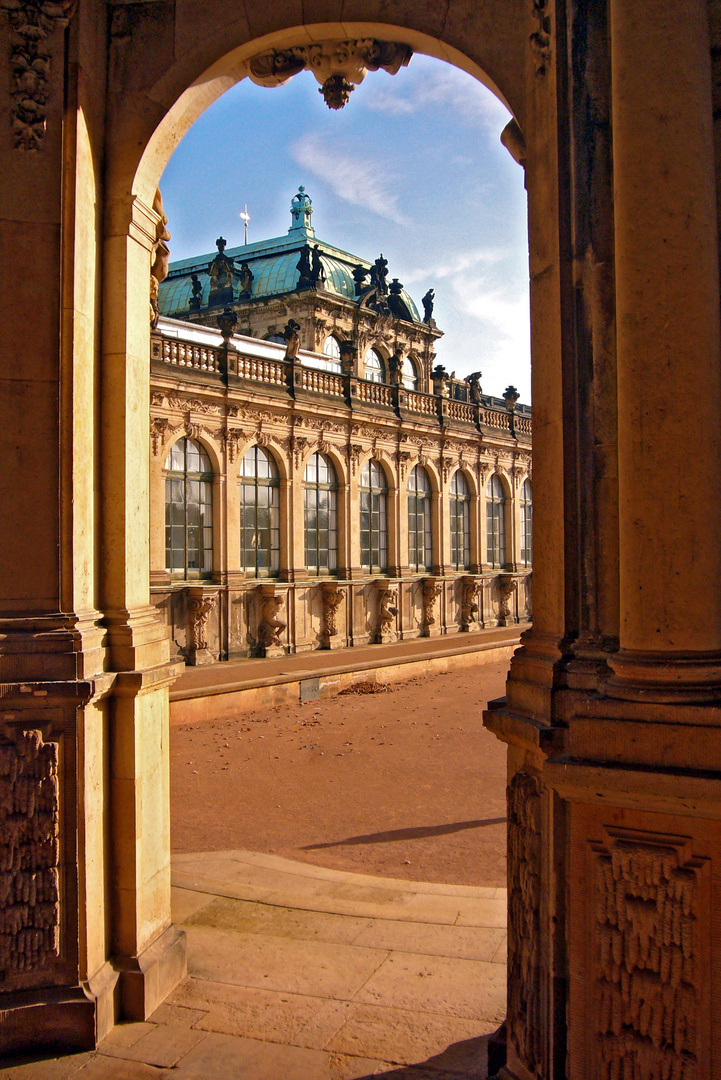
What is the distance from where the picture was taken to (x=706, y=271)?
2.63 m

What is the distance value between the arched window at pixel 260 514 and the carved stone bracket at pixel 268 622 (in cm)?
73

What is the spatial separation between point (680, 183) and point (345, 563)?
19.6m

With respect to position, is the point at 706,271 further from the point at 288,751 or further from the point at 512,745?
the point at 288,751

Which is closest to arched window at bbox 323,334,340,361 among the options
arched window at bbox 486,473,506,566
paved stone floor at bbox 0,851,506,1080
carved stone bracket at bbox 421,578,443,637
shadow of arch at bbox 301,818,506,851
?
arched window at bbox 486,473,506,566

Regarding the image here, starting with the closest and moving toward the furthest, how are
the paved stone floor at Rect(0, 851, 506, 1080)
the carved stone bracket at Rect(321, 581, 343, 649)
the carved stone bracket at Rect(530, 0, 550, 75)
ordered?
1. the carved stone bracket at Rect(530, 0, 550, 75)
2. the paved stone floor at Rect(0, 851, 506, 1080)
3. the carved stone bracket at Rect(321, 581, 343, 649)

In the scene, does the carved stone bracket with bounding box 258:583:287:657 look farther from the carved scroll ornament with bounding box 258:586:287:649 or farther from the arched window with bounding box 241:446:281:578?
the arched window with bounding box 241:446:281:578

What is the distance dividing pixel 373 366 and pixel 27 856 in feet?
94.0

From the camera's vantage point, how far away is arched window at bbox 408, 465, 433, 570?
25203 mm

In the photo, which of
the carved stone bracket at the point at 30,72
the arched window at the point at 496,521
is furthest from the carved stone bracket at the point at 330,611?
the carved stone bracket at the point at 30,72

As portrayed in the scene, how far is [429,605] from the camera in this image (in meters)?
25.0

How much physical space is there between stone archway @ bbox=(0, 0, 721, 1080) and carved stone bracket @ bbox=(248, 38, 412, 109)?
68 millimetres

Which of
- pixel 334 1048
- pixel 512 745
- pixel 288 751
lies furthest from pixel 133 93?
pixel 288 751

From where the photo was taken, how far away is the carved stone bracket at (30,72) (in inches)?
150

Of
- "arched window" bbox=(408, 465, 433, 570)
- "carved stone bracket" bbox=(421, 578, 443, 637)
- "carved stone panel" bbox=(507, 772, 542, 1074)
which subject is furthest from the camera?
"arched window" bbox=(408, 465, 433, 570)
